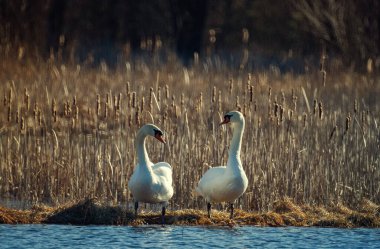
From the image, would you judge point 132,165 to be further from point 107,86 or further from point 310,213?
point 107,86

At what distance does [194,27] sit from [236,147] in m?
23.0

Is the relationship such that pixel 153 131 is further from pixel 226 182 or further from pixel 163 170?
pixel 226 182

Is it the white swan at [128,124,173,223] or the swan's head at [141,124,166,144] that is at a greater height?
the swan's head at [141,124,166,144]

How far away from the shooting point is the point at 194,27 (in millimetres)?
33750

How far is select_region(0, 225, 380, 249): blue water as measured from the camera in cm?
970

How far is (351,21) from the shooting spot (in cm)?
2739

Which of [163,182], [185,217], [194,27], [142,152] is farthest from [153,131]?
[194,27]

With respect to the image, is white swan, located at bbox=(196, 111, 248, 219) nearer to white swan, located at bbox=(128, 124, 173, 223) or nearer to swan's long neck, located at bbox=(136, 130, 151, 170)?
white swan, located at bbox=(128, 124, 173, 223)

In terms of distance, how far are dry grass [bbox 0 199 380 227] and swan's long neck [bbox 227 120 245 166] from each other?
2.05 ft

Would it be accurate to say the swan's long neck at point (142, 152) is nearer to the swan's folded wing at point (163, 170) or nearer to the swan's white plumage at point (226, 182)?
the swan's folded wing at point (163, 170)

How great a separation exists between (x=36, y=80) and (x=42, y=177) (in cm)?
607

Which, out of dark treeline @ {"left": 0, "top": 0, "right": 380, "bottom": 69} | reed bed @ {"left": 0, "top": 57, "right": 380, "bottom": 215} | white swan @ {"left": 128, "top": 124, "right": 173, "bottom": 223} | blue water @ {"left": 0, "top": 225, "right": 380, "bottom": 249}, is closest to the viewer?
blue water @ {"left": 0, "top": 225, "right": 380, "bottom": 249}

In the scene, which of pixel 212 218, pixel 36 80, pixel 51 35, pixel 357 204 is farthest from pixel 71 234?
pixel 51 35

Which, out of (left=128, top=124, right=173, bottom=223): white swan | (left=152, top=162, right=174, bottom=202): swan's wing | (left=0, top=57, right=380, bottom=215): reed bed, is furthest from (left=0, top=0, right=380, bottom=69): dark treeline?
(left=128, top=124, right=173, bottom=223): white swan
